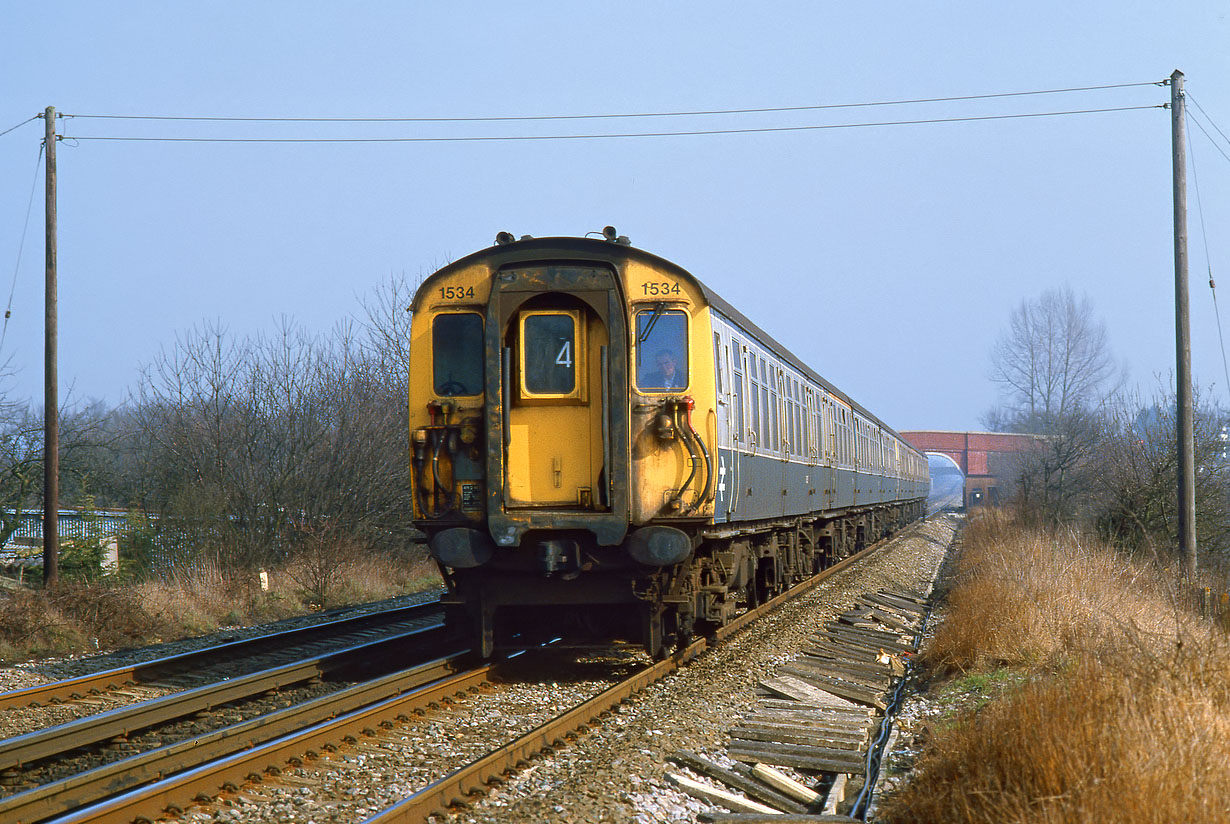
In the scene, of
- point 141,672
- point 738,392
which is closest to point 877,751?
point 738,392

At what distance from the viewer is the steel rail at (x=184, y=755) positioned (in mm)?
4957

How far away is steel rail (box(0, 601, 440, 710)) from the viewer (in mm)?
7730

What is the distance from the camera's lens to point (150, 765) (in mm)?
5695

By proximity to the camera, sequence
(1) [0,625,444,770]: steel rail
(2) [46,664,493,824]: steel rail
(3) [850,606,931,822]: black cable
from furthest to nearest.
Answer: (1) [0,625,444,770]: steel rail → (3) [850,606,931,822]: black cable → (2) [46,664,493,824]: steel rail

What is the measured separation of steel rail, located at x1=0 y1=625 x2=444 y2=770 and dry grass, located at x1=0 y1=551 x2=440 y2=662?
313 cm

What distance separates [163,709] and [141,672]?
180 centimetres

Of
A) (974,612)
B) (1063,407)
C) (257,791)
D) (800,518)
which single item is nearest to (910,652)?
(974,612)

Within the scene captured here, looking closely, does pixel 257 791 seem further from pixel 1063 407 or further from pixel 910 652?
pixel 1063 407

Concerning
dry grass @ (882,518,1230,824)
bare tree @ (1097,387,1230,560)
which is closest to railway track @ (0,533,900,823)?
dry grass @ (882,518,1230,824)

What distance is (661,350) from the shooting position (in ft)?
28.5

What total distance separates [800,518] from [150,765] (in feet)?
34.4

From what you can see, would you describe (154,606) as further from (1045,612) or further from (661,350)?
(1045,612)

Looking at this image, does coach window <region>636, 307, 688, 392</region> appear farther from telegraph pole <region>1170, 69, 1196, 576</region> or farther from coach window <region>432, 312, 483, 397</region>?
telegraph pole <region>1170, 69, 1196, 576</region>

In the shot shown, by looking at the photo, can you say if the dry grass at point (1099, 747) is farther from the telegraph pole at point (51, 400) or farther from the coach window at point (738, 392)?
the telegraph pole at point (51, 400)
